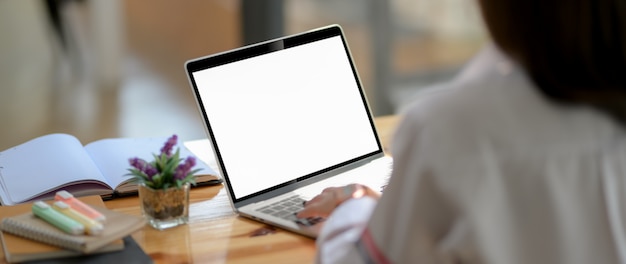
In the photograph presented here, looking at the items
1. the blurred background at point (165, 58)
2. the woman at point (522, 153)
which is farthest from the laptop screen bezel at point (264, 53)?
the blurred background at point (165, 58)

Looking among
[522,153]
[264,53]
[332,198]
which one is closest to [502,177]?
[522,153]

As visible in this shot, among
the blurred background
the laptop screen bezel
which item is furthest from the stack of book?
the blurred background

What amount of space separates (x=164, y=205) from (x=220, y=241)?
0.10 metres

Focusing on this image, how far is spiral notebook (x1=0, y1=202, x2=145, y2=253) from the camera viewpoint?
1.19 metres

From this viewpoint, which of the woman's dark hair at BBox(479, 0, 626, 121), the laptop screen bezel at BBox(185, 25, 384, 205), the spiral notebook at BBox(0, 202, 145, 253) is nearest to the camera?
the woman's dark hair at BBox(479, 0, 626, 121)

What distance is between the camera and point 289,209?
1.40 metres

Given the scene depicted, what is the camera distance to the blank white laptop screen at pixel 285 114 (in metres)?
1.43

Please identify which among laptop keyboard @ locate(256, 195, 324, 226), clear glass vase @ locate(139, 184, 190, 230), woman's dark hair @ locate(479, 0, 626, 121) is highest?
woman's dark hair @ locate(479, 0, 626, 121)

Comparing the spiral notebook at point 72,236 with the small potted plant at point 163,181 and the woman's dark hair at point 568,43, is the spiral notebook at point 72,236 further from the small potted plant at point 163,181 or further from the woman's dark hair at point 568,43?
the woman's dark hair at point 568,43

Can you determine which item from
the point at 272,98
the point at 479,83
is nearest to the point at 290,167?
the point at 272,98

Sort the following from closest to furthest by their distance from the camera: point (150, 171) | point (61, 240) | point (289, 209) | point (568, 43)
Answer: point (568, 43) < point (61, 240) < point (150, 171) < point (289, 209)

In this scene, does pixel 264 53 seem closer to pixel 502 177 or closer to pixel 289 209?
pixel 289 209

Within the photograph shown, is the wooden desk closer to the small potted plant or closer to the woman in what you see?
the small potted plant

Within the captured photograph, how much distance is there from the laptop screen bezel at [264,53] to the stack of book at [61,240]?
0.66 ft
